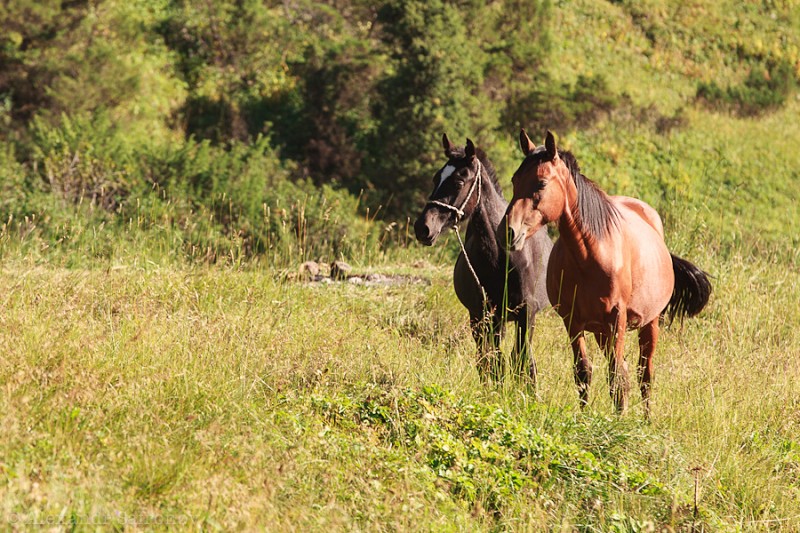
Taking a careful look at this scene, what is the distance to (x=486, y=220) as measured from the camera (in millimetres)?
5840

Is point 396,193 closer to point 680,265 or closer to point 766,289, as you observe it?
point 766,289

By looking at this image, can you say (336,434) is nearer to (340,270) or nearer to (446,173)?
(446,173)

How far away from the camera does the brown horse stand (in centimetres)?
480

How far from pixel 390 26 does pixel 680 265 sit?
1281 cm

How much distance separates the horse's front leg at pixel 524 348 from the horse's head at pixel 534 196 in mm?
977

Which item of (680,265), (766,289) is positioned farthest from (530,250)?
(766,289)

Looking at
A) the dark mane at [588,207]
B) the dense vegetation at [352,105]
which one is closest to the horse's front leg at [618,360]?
the dark mane at [588,207]

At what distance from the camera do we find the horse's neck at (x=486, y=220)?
5.82 metres

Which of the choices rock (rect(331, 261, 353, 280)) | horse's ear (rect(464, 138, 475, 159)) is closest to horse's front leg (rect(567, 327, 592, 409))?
horse's ear (rect(464, 138, 475, 159))

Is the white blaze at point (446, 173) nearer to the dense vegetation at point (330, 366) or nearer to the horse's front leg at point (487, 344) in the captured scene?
the horse's front leg at point (487, 344)

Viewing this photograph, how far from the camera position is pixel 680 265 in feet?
21.1

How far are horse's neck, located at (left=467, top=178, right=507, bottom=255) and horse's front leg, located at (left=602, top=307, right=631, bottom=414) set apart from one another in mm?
1017

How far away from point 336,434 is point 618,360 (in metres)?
1.85

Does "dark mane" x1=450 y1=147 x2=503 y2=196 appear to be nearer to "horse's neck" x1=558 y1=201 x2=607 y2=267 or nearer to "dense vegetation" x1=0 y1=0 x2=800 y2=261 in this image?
"horse's neck" x1=558 y1=201 x2=607 y2=267
